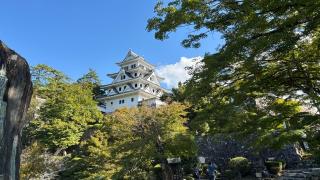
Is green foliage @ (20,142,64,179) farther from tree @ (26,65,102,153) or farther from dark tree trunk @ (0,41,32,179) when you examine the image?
dark tree trunk @ (0,41,32,179)

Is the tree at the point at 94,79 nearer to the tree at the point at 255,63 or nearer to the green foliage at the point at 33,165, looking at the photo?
the green foliage at the point at 33,165

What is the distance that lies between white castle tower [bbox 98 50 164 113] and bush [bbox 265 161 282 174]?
22.5 meters

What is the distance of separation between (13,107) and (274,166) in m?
17.1

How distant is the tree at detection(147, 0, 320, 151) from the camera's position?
17.0ft

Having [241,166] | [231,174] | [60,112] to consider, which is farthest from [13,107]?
[60,112]

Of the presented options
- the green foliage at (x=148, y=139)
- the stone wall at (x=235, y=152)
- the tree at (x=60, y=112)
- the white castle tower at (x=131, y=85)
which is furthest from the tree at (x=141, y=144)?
the white castle tower at (x=131, y=85)

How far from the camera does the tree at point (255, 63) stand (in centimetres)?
519

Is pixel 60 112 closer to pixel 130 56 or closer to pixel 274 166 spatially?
pixel 274 166

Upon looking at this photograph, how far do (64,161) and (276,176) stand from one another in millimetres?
14321

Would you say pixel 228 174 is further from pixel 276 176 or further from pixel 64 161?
pixel 64 161

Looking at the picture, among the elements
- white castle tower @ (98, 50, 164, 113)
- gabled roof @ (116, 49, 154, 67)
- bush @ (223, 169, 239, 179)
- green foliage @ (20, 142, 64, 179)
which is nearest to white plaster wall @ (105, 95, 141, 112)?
white castle tower @ (98, 50, 164, 113)

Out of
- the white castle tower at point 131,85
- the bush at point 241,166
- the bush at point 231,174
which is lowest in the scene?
the bush at point 231,174

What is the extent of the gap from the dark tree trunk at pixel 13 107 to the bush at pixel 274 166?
1678cm

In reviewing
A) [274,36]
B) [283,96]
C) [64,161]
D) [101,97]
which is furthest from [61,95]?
[274,36]
